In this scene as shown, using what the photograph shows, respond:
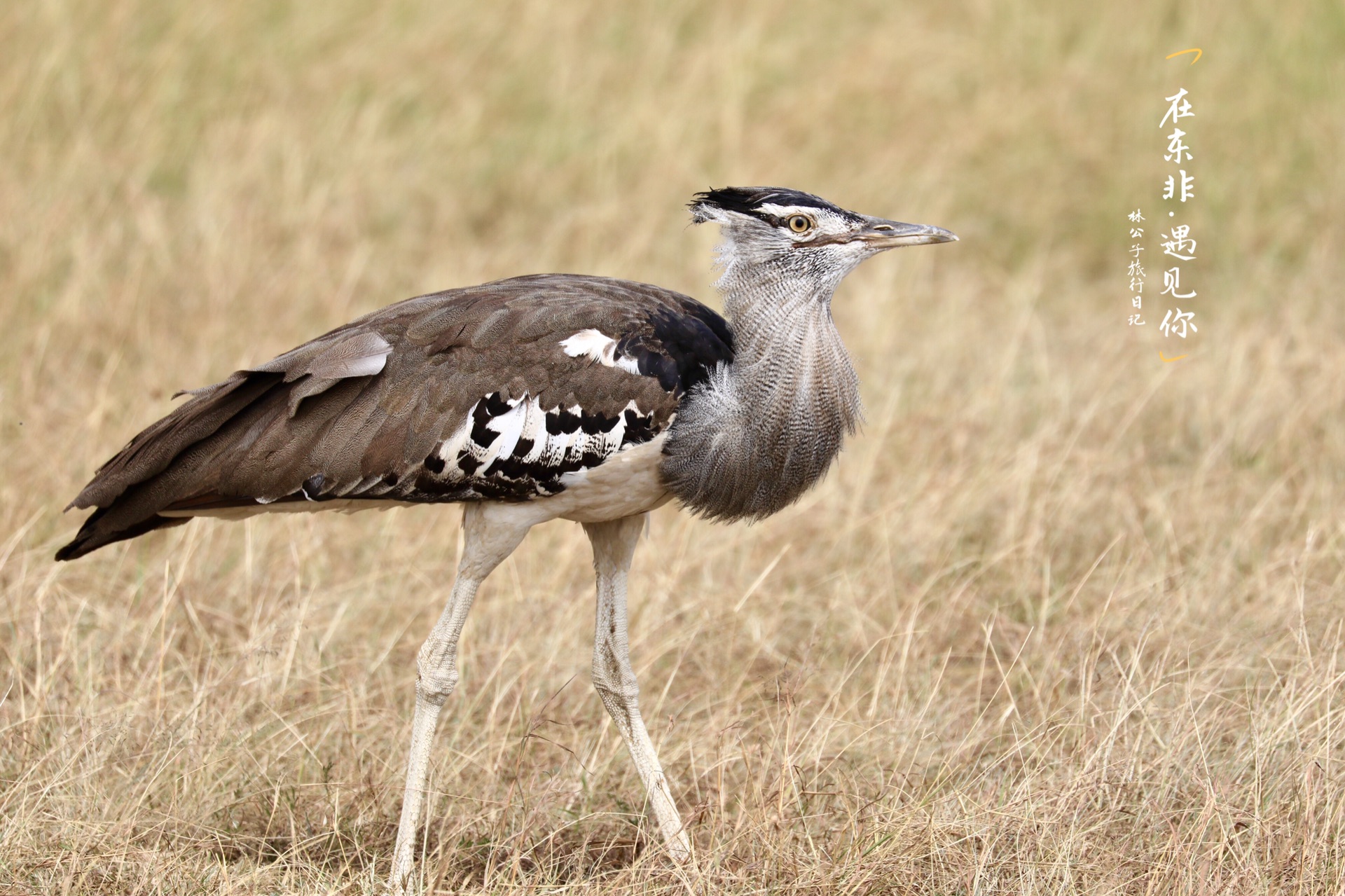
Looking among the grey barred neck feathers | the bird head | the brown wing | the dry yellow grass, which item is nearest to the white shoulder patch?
the brown wing

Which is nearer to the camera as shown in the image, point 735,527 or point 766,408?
point 766,408

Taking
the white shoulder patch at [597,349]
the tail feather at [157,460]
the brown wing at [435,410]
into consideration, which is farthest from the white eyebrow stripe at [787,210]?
the tail feather at [157,460]

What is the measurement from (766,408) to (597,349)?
0.36 m

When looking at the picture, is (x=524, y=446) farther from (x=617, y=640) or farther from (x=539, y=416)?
(x=617, y=640)

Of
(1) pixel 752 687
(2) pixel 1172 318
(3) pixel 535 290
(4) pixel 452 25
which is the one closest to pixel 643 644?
(1) pixel 752 687

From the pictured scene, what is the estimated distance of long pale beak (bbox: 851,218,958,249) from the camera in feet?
10.2

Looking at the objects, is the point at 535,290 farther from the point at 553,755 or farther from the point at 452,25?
the point at 452,25

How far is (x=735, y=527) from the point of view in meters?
4.48

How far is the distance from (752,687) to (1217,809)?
1212mm

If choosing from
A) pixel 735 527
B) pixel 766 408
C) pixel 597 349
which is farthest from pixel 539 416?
pixel 735 527

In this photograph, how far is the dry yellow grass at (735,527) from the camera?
119 inches

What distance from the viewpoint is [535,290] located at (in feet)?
10.6

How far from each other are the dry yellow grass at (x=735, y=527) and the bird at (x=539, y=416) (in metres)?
0.37

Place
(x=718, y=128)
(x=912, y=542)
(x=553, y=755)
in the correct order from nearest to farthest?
(x=553, y=755)
(x=912, y=542)
(x=718, y=128)
